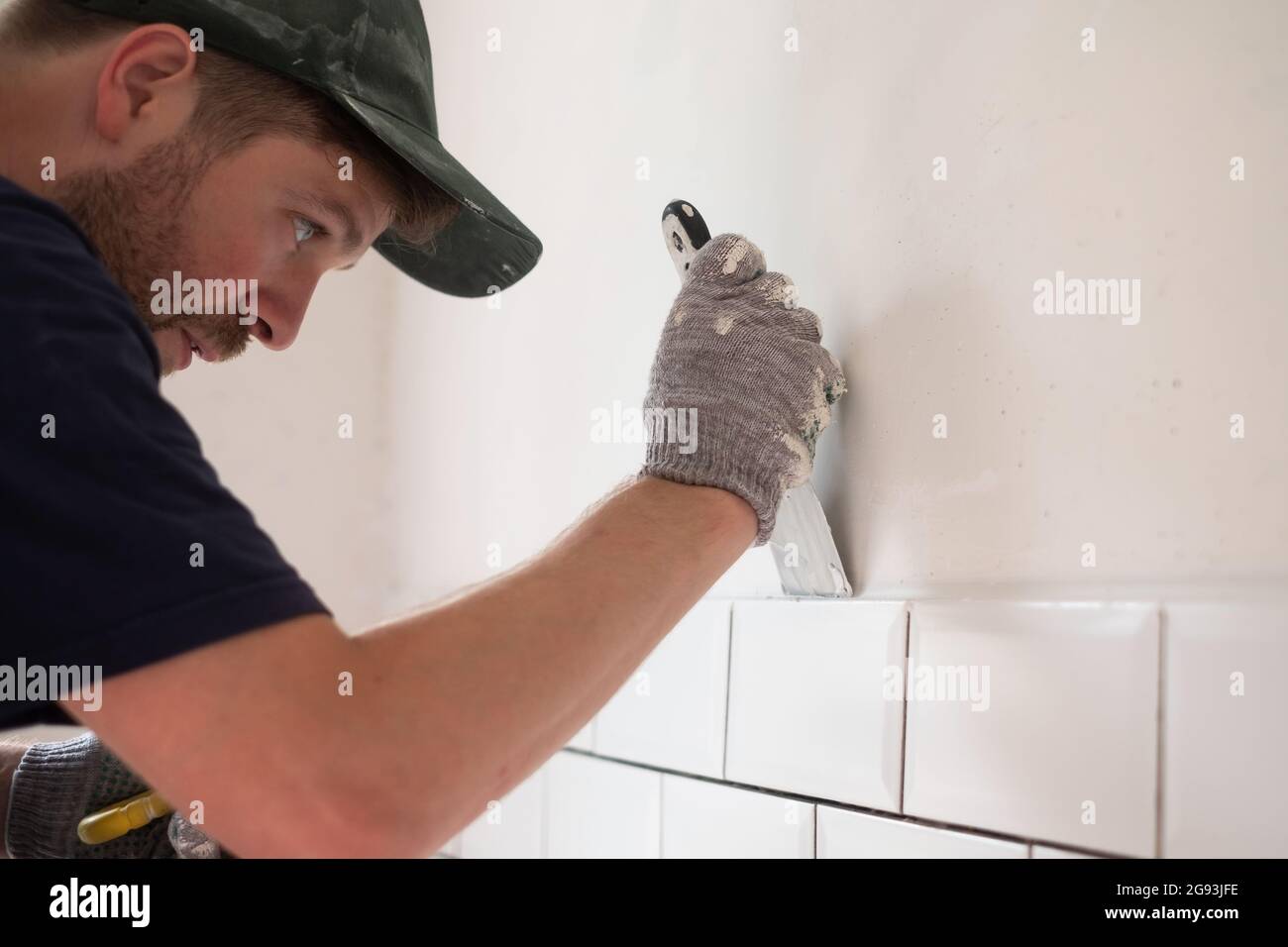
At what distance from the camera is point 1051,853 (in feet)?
2.08

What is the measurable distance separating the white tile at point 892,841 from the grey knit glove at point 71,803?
1.49ft

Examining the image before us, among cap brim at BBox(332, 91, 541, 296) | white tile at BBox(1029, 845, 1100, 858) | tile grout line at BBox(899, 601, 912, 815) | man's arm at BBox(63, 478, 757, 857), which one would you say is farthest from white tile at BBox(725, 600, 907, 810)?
cap brim at BBox(332, 91, 541, 296)

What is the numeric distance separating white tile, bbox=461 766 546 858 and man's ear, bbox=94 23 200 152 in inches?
26.9

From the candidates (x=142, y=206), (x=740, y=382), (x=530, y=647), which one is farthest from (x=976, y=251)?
(x=142, y=206)

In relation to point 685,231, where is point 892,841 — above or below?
below

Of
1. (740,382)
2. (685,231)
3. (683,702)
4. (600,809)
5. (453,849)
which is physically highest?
(685,231)

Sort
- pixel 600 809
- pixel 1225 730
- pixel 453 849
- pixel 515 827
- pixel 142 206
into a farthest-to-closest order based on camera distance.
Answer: pixel 453 849, pixel 515 827, pixel 600 809, pixel 142 206, pixel 1225 730

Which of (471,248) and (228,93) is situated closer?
(228,93)

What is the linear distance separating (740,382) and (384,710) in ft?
1.08

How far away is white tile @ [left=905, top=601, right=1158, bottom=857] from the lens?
23.8 inches

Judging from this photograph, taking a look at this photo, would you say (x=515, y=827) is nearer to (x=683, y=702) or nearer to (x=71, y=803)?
(x=683, y=702)

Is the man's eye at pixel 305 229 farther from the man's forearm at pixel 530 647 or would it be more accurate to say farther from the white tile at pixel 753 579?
the white tile at pixel 753 579

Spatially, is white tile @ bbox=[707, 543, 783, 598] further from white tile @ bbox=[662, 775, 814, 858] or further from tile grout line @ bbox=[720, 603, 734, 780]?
white tile @ bbox=[662, 775, 814, 858]

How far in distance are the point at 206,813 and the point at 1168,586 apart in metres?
0.47
